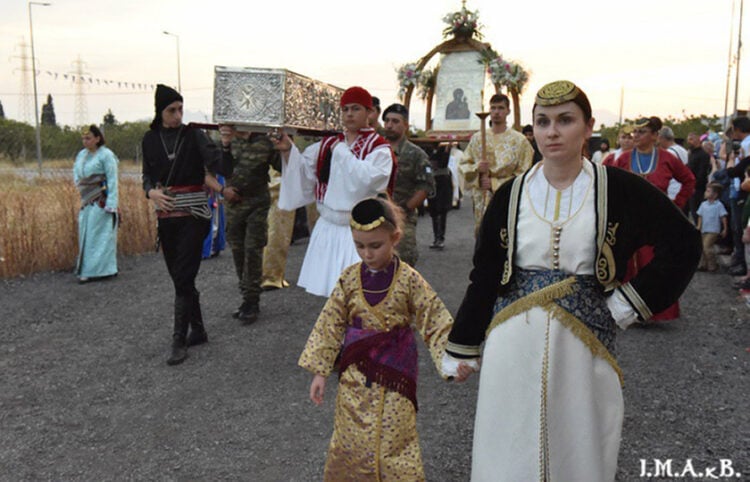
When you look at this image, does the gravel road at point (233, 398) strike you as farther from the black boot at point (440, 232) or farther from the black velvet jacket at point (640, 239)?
the black boot at point (440, 232)

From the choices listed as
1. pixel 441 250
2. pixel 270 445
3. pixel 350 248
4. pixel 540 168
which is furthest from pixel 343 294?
pixel 441 250

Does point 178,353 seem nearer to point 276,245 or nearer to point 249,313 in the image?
point 249,313

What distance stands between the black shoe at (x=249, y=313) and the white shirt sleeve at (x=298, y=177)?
207 cm

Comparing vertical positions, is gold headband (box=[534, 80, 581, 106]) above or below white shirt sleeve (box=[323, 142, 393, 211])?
above

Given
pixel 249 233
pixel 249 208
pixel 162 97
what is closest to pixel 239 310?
pixel 249 233

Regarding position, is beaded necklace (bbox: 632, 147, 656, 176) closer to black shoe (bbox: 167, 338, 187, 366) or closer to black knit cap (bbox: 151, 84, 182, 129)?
black knit cap (bbox: 151, 84, 182, 129)

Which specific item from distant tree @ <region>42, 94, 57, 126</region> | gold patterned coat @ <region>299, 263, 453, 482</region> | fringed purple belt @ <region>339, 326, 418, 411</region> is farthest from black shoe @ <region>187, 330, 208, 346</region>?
distant tree @ <region>42, 94, 57, 126</region>

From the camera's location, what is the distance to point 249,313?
689 cm

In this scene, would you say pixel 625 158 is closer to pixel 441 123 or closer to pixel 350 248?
pixel 350 248

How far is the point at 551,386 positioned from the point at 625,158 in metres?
5.13

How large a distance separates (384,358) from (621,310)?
3.63 ft

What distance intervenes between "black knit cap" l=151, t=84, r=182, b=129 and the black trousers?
89 centimetres

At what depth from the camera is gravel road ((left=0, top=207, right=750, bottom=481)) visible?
3.81 metres

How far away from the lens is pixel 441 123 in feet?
47.9
